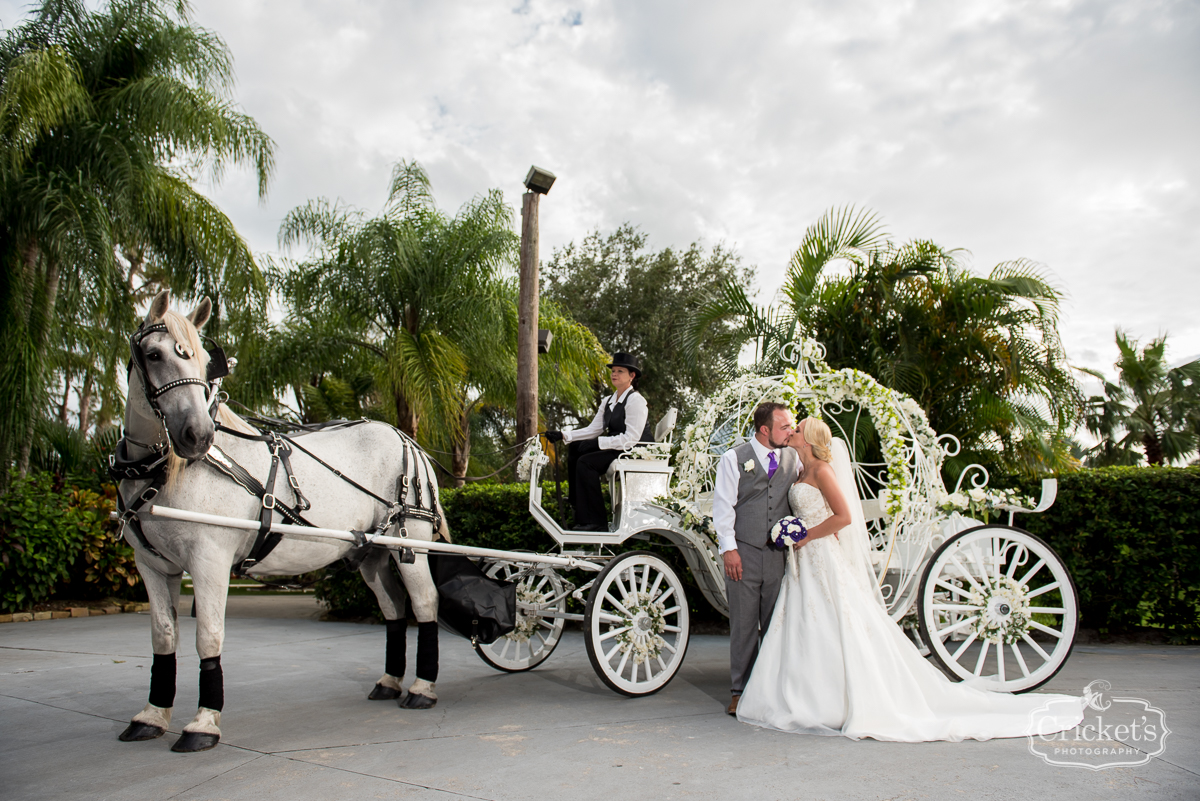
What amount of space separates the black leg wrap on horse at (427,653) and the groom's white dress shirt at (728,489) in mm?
1837

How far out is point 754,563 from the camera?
4.43 metres

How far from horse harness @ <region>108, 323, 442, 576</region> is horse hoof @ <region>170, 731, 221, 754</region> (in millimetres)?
778

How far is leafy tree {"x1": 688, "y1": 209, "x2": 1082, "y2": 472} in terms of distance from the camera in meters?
7.64

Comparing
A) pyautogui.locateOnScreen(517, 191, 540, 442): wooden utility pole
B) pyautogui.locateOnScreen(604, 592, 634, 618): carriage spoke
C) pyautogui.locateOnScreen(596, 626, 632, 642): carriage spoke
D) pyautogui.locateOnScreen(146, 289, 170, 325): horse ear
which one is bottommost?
pyautogui.locateOnScreen(596, 626, 632, 642): carriage spoke

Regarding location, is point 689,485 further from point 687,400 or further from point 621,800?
point 687,400

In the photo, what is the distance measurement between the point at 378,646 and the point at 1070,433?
7.44 metres

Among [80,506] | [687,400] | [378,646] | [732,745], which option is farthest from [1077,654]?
[687,400]

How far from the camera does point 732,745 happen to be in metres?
3.66

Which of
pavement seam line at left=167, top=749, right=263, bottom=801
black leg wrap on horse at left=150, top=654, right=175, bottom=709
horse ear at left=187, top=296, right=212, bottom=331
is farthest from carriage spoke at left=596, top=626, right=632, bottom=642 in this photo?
horse ear at left=187, top=296, right=212, bottom=331

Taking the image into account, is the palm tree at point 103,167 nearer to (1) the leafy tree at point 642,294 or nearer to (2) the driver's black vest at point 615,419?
(2) the driver's black vest at point 615,419

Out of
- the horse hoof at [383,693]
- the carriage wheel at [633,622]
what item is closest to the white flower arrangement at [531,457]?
the carriage wheel at [633,622]

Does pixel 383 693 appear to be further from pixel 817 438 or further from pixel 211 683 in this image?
pixel 817 438

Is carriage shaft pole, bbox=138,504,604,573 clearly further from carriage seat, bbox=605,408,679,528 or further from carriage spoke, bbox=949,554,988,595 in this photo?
carriage spoke, bbox=949,554,988,595

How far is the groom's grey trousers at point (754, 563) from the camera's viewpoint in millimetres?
4406
